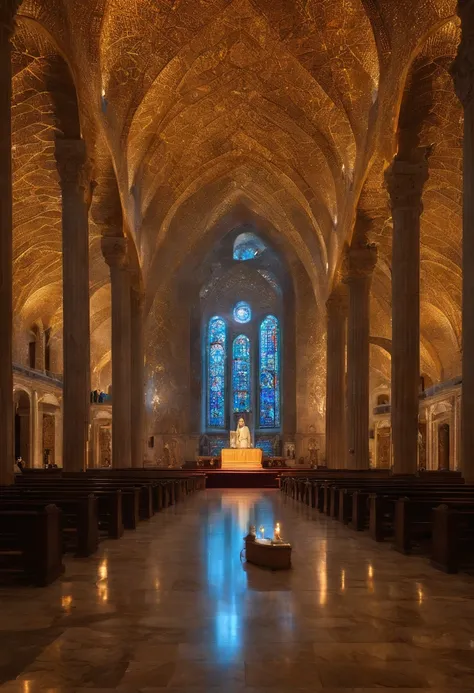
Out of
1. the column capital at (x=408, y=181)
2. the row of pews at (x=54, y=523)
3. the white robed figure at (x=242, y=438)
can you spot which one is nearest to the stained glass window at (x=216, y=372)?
the white robed figure at (x=242, y=438)

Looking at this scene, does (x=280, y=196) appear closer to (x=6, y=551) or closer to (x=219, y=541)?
(x=219, y=541)

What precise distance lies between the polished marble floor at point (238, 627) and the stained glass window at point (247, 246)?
38657 mm

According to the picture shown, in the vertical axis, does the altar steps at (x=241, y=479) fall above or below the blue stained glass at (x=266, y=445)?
below

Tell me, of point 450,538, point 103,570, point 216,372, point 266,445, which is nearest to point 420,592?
point 450,538

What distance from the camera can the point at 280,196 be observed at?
4012 cm

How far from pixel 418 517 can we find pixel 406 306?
1017 centimetres

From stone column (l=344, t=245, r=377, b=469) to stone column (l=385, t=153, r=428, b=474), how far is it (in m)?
7.82

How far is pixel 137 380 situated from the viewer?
33656 millimetres

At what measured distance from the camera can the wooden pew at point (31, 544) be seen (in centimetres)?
714

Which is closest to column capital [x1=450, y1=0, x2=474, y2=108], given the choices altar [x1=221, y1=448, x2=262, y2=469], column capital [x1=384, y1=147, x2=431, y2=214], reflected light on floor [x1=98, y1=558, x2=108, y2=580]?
column capital [x1=384, y1=147, x2=431, y2=214]

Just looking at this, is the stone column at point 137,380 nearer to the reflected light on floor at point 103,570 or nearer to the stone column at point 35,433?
the stone column at point 35,433

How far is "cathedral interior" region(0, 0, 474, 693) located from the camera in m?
17.5

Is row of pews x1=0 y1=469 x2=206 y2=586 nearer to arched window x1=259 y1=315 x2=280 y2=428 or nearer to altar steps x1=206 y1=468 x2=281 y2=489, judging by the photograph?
altar steps x1=206 y1=468 x2=281 y2=489

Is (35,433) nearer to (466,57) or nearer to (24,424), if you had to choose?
(24,424)
